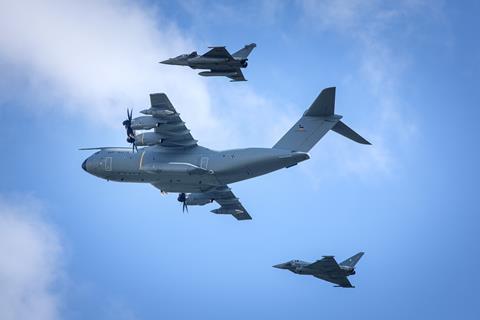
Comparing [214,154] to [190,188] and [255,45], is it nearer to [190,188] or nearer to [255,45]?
[190,188]

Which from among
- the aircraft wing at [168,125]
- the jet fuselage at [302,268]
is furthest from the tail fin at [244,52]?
the jet fuselage at [302,268]

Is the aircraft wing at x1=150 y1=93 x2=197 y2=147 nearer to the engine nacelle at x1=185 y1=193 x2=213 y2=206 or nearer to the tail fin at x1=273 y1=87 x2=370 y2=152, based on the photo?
the tail fin at x1=273 y1=87 x2=370 y2=152

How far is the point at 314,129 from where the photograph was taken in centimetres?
4584

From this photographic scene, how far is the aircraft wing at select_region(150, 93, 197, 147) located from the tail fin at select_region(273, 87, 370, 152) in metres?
5.48

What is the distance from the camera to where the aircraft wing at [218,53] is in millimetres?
41438

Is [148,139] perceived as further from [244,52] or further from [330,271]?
[330,271]

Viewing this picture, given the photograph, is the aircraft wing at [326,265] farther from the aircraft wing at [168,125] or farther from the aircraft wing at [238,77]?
the aircraft wing at [238,77]

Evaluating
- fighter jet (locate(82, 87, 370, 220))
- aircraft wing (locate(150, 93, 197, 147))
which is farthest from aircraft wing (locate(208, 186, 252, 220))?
aircraft wing (locate(150, 93, 197, 147))

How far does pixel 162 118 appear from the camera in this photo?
46188 mm

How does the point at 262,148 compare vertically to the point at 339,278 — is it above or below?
above

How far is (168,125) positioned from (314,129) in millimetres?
8336

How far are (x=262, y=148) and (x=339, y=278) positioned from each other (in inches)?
476

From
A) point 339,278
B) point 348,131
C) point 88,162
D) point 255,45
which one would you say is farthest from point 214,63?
point 339,278

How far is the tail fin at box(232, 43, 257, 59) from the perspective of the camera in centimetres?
4175
